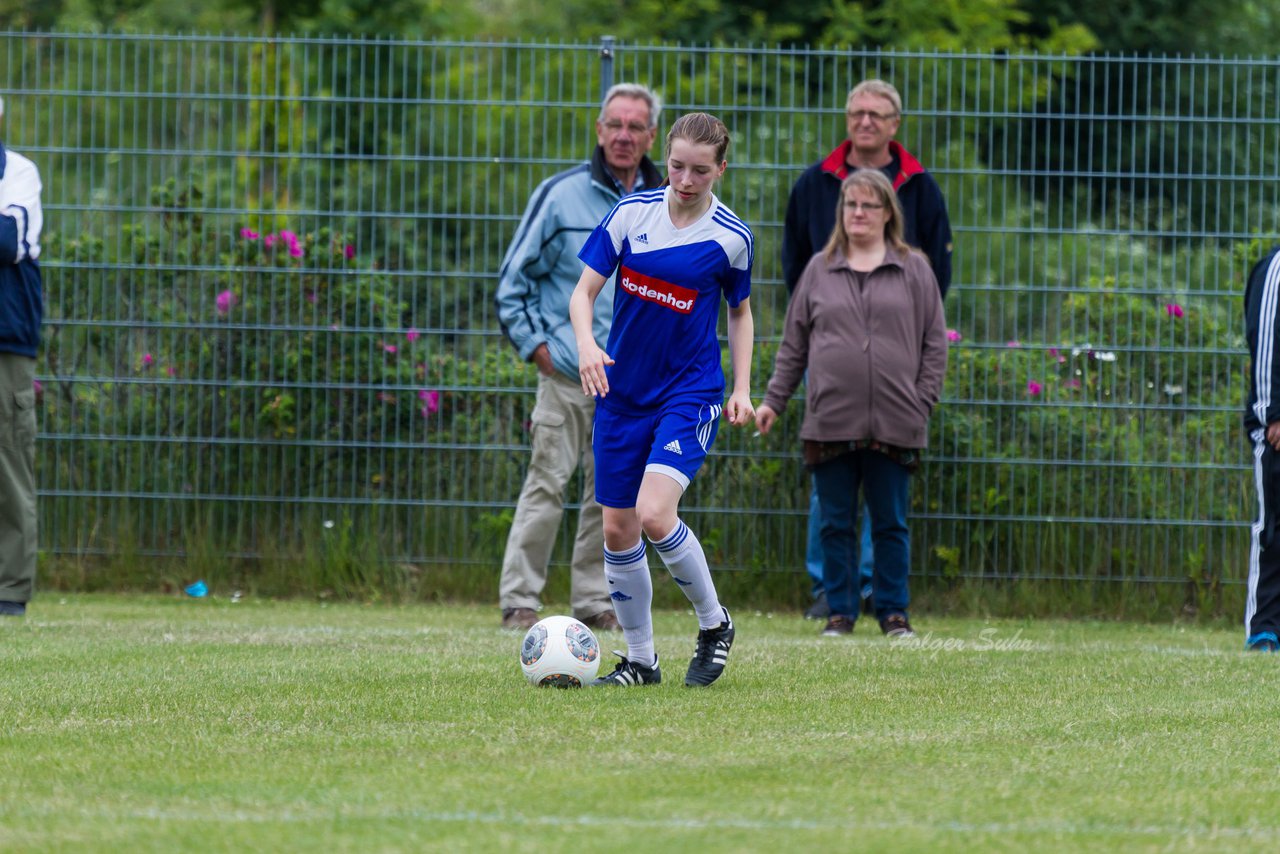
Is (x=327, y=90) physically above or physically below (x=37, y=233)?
above

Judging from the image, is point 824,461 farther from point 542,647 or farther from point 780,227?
point 542,647

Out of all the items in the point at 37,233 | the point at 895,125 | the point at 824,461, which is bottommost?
the point at 824,461

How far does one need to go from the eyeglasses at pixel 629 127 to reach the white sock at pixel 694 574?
A: 2.51 meters

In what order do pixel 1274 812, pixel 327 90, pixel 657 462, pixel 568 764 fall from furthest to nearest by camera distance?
pixel 327 90 < pixel 657 462 < pixel 568 764 < pixel 1274 812

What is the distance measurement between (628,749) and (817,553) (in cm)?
438

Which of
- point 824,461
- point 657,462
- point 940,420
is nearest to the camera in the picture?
point 657,462

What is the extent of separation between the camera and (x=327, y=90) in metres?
9.51

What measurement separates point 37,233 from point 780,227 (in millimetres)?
3589

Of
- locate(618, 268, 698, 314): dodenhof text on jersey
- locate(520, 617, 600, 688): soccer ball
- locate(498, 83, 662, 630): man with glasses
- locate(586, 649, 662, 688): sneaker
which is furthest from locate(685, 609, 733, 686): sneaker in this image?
locate(498, 83, 662, 630): man with glasses

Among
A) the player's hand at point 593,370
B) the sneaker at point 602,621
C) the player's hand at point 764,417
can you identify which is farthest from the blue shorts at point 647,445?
the sneaker at point 602,621

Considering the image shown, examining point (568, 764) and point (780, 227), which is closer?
point (568, 764)

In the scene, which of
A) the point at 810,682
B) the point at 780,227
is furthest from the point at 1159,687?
the point at 780,227

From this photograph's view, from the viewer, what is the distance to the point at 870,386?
7.48 m

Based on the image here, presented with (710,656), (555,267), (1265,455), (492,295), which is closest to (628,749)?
(710,656)
